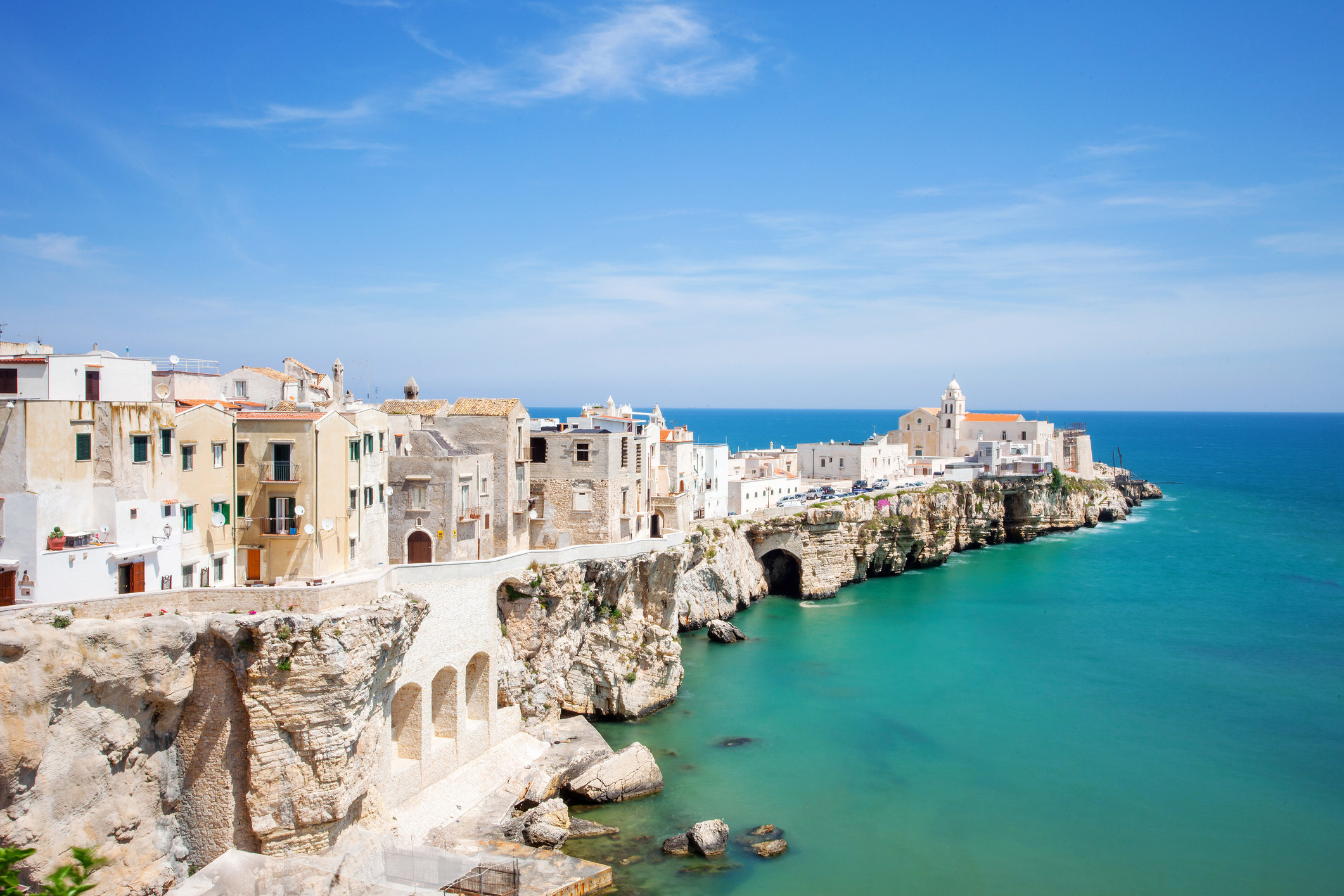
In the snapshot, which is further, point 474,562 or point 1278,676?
point 1278,676

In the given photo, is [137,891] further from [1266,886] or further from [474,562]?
[1266,886]

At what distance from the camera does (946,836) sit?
2836 cm

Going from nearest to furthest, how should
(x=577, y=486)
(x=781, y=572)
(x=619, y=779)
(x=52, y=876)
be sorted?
(x=52, y=876) → (x=619, y=779) → (x=577, y=486) → (x=781, y=572)

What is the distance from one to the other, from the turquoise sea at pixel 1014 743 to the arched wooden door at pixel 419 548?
993 centimetres

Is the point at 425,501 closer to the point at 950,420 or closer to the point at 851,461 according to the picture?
the point at 851,461

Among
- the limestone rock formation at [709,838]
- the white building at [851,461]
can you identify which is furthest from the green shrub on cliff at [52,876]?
the white building at [851,461]

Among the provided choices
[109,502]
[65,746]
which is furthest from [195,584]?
[65,746]

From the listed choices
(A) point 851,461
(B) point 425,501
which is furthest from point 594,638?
(A) point 851,461

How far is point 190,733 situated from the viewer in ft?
78.4

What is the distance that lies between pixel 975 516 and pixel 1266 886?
184 ft

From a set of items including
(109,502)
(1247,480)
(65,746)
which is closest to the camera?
(65,746)

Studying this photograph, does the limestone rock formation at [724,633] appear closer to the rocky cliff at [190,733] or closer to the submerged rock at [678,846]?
the submerged rock at [678,846]

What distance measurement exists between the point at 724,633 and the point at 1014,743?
17.5 metres

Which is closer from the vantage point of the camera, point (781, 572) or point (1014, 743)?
point (1014, 743)
